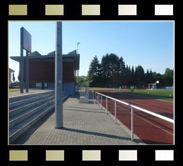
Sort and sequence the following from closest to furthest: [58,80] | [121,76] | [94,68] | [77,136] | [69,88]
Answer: [77,136] < [58,80] < [69,88] < [121,76] < [94,68]

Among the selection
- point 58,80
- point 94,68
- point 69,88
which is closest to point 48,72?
point 69,88

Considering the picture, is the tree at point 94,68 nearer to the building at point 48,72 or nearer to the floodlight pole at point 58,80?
the building at point 48,72

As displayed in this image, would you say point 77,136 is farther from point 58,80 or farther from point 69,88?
point 69,88

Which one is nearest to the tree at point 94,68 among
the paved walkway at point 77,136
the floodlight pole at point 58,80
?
the floodlight pole at point 58,80

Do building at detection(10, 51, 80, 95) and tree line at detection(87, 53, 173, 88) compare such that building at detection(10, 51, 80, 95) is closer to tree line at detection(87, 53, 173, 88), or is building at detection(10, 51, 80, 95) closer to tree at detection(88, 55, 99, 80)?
tree line at detection(87, 53, 173, 88)

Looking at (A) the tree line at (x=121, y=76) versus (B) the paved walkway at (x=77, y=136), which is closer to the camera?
(B) the paved walkway at (x=77, y=136)

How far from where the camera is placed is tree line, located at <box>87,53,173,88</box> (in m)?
74.6

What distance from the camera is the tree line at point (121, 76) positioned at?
245 ft

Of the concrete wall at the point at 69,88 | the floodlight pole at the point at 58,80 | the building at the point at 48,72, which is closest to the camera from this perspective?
the floodlight pole at the point at 58,80

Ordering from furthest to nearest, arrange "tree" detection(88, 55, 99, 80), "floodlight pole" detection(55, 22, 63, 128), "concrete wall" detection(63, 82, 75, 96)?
"tree" detection(88, 55, 99, 80) → "concrete wall" detection(63, 82, 75, 96) → "floodlight pole" detection(55, 22, 63, 128)

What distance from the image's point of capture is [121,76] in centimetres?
7462

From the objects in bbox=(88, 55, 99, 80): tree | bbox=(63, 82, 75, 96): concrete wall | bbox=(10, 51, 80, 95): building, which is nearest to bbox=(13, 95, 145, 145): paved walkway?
bbox=(10, 51, 80, 95): building
